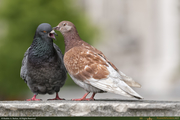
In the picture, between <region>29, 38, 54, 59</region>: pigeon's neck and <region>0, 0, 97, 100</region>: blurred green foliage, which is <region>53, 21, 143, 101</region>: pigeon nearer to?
<region>29, 38, 54, 59</region>: pigeon's neck

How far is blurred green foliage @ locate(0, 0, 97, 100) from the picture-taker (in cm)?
945

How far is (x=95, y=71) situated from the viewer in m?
5.43

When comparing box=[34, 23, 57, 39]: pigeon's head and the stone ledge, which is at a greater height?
box=[34, 23, 57, 39]: pigeon's head

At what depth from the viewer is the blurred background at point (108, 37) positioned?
955 centimetres

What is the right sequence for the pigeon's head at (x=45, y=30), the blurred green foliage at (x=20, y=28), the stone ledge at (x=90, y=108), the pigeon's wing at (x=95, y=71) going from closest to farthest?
the stone ledge at (x=90, y=108) < the pigeon's wing at (x=95, y=71) < the pigeon's head at (x=45, y=30) < the blurred green foliage at (x=20, y=28)

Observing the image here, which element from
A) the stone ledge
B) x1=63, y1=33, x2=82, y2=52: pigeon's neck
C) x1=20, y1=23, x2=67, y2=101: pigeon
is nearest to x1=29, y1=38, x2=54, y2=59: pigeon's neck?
x1=20, y1=23, x2=67, y2=101: pigeon

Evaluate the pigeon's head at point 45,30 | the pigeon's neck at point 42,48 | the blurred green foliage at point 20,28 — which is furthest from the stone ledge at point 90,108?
the blurred green foliage at point 20,28

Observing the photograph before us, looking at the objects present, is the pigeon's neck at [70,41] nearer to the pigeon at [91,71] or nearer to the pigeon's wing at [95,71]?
the pigeon at [91,71]

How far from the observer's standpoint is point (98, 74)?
5.39m

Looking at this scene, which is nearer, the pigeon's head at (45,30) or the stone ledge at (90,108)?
the stone ledge at (90,108)

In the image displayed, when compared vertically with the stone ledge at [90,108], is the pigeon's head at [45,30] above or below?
above

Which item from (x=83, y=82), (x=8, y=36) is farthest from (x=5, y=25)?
(x=83, y=82)

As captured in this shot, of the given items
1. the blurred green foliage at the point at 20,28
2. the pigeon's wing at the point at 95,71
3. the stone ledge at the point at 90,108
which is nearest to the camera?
the stone ledge at the point at 90,108

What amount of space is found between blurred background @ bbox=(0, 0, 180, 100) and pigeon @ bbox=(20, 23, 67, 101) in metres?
Result: 3.44
